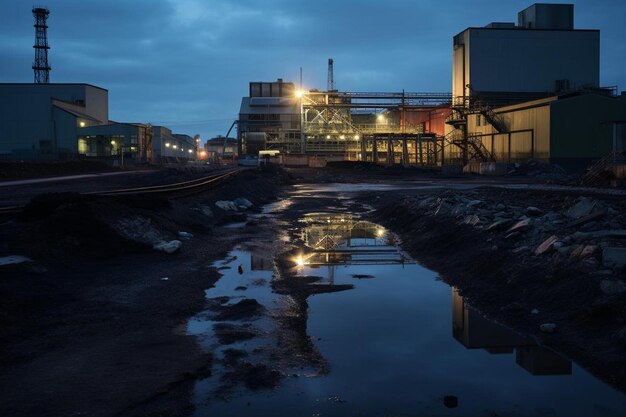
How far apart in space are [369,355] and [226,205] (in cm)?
1699

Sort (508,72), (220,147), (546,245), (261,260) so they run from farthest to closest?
(220,147) < (508,72) < (261,260) < (546,245)

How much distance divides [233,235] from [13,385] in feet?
36.4

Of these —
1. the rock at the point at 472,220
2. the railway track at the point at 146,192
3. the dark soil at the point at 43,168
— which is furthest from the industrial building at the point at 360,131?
the rock at the point at 472,220

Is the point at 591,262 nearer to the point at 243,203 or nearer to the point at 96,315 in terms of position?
the point at 96,315

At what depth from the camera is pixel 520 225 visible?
10.8m

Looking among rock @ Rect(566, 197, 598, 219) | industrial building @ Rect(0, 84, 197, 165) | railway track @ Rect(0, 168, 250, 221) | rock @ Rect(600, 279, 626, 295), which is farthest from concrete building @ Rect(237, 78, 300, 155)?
rock @ Rect(600, 279, 626, 295)

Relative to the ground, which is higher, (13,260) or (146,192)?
(146,192)

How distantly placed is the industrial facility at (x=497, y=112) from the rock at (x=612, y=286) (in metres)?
32.7

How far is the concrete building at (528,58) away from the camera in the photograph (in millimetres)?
64312

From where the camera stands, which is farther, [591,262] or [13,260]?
[13,260]

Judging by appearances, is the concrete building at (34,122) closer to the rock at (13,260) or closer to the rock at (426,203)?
the rock at (426,203)

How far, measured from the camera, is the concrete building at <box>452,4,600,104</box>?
6431 centimetres

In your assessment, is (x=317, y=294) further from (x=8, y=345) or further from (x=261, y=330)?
(x=8, y=345)

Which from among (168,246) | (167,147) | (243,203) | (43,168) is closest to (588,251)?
(168,246)
